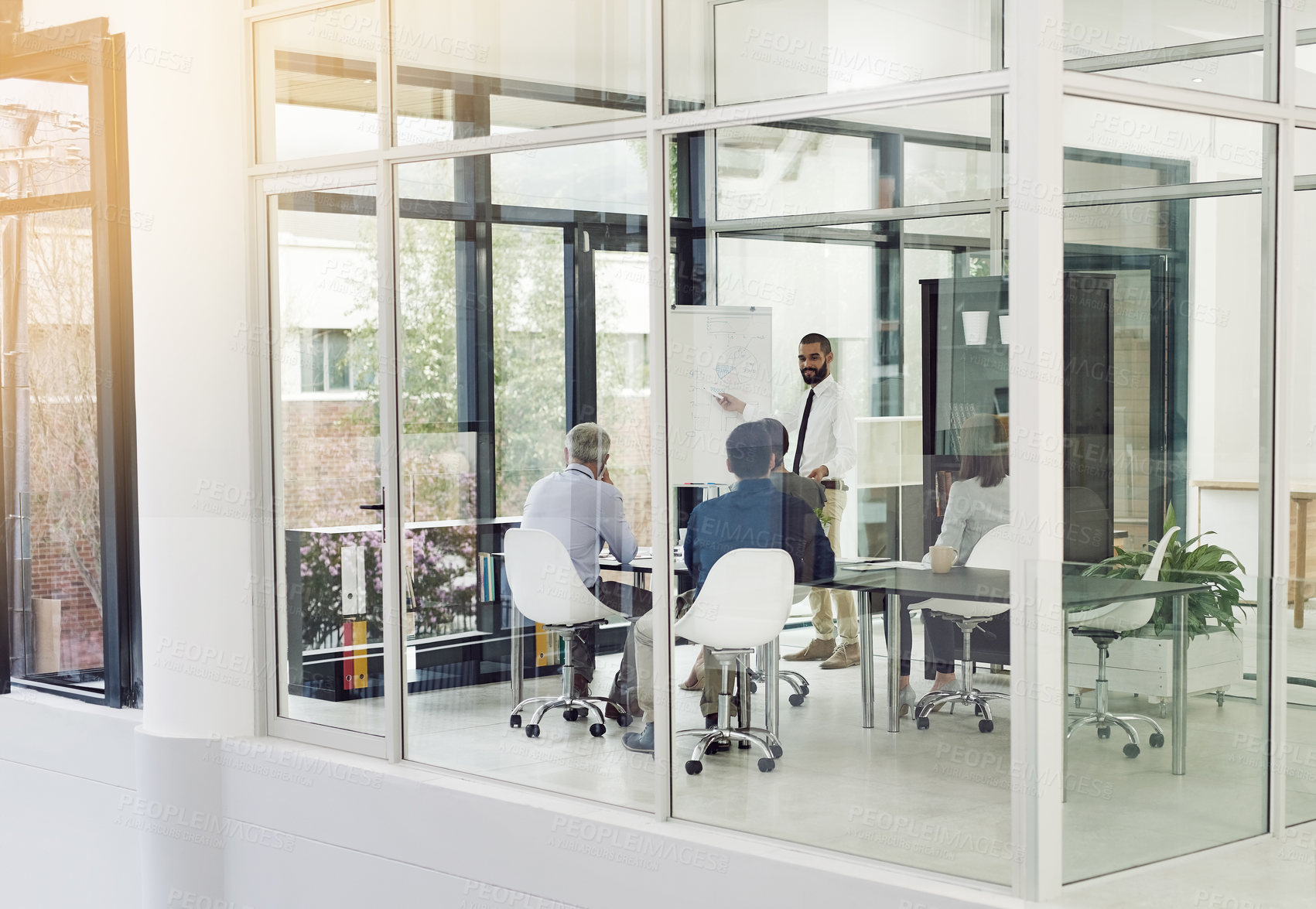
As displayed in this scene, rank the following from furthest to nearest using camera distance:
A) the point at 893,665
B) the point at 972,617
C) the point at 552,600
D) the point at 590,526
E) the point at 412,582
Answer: the point at 412,582 → the point at 552,600 → the point at 590,526 → the point at 893,665 → the point at 972,617

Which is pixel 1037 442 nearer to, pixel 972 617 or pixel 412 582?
pixel 972 617

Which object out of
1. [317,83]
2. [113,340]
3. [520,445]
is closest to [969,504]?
[520,445]

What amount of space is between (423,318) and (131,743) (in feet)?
8.84

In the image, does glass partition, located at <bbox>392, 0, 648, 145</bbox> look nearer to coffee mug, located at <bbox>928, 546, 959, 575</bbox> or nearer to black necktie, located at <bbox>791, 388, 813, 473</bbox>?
black necktie, located at <bbox>791, 388, 813, 473</bbox>

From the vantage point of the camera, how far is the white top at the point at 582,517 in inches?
196

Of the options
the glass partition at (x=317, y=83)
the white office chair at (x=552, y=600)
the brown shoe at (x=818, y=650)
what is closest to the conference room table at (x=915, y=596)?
the brown shoe at (x=818, y=650)

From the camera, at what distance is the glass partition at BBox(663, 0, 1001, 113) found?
13.8 ft

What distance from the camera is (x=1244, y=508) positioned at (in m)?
4.58

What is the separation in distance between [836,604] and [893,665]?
28 cm

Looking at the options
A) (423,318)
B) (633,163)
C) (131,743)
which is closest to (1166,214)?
(633,163)

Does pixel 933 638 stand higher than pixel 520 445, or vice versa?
pixel 520 445

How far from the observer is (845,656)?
454 centimetres

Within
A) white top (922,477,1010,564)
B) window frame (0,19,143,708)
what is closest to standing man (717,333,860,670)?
white top (922,477,1010,564)

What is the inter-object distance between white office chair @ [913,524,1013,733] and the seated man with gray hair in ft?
3.45
